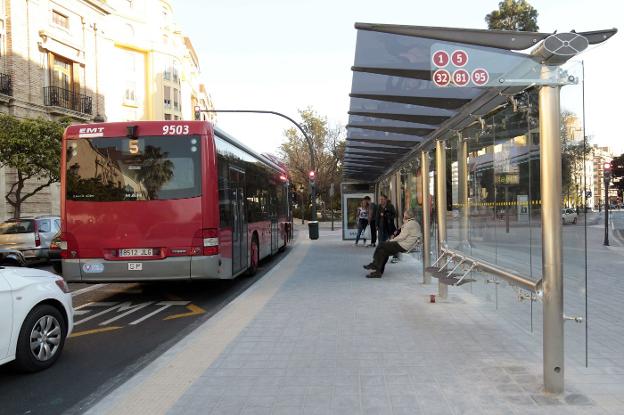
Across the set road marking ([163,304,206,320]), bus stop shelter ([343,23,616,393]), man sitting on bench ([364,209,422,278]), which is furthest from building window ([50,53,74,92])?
bus stop shelter ([343,23,616,393])

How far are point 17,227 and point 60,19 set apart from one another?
19927 millimetres

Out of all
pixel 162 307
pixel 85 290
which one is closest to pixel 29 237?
pixel 85 290

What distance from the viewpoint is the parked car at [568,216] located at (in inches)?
159

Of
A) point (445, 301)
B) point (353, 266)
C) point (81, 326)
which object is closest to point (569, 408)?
point (445, 301)

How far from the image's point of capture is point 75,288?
10.9m

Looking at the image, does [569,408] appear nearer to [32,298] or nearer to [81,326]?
[32,298]

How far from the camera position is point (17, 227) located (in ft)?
50.6

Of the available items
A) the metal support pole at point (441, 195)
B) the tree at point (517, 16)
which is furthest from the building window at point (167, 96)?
the metal support pole at point (441, 195)

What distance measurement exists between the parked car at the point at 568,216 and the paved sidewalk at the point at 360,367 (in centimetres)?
129

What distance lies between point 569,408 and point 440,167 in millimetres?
4862

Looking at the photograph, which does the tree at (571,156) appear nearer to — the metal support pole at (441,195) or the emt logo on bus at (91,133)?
the metal support pole at (441,195)

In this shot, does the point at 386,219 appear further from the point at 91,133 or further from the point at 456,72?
the point at 456,72

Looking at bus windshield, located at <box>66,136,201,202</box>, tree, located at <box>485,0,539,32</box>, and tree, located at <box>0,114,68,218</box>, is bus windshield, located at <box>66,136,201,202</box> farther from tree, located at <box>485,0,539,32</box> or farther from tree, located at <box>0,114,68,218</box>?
tree, located at <box>485,0,539,32</box>

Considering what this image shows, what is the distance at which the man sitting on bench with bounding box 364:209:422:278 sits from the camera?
1016cm
